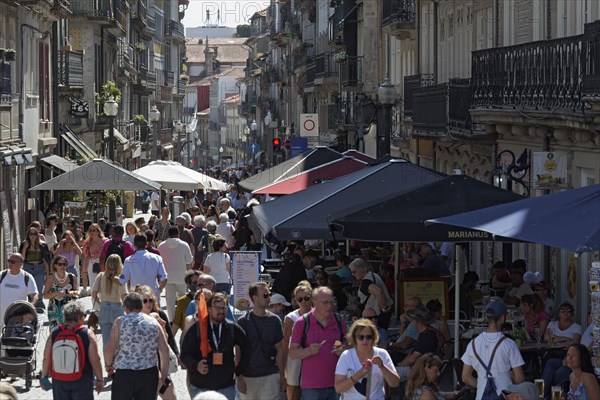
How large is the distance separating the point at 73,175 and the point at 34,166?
31.7 ft

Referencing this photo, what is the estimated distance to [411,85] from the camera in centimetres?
3631

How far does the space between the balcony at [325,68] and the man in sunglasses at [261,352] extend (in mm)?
46693

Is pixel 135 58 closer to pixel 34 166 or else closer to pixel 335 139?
pixel 335 139

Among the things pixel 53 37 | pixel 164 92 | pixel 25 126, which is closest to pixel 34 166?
pixel 25 126

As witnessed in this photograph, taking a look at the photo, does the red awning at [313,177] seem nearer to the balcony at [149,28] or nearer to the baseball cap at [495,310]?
the baseball cap at [495,310]

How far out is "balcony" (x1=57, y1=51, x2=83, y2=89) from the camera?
137 feet

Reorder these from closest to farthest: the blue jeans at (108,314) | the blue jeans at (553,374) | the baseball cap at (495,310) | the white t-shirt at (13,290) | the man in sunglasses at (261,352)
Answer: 1. the baseball cap at (495,310)
2. the man in sunglasses at (261,352)
3. the blue jeans at (553,374)
4. the blue jeans at (108,314)
5. the white t-shirt at (13,290)

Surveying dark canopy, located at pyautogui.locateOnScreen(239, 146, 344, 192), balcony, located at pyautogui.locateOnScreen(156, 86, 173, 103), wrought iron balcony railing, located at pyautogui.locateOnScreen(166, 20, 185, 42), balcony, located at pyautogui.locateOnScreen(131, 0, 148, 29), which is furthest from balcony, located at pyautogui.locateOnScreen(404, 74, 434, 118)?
wrought iron balcony railing, located at pyautogui.locateOnScreen(166, 20, 185, 42)

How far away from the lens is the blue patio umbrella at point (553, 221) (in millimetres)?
10312

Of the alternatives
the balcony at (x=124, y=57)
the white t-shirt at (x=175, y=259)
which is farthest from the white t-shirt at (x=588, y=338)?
the balcony at (x=124, y=57)

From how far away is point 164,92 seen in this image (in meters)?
97.9

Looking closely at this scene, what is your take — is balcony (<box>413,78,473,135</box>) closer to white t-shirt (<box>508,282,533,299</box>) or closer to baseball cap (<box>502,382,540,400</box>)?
white t-shirt (<box>508,282,533,299</box>)

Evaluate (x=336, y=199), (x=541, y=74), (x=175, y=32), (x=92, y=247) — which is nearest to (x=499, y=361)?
(x=336, y=199)

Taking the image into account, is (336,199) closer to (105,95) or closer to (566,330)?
(566,330)
